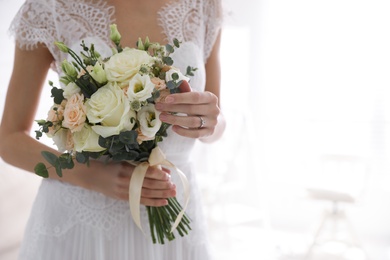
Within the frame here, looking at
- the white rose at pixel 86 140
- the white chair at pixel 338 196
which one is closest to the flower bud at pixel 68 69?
the white rose at pixel 86 140

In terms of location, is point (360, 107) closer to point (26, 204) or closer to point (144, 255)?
point (26, 204)

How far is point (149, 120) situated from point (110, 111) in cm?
8

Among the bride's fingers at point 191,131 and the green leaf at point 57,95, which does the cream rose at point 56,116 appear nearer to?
the green leaf at point 57,95

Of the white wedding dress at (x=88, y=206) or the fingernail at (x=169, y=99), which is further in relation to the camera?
the white wedding dress at (x=88, y=206)

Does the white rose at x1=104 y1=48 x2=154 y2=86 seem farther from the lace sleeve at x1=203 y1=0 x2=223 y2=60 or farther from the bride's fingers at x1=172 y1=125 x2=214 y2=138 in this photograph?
the lace sleeve at x1=203 y1=0 x2=223 y2=60

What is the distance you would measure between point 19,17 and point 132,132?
0.54m

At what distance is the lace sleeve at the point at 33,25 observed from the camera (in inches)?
45.8

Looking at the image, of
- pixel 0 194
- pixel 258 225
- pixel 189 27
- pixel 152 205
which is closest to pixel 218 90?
pixel 189 27

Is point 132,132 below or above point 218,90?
below

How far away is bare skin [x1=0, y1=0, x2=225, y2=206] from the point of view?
3.19 feet

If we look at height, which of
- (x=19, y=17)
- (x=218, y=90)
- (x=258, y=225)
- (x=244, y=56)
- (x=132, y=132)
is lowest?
(x=258, y=225)

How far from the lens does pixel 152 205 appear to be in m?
1.06

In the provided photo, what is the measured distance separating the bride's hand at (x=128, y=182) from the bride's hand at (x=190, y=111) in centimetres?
12

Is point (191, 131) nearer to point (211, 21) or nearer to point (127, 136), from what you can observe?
point (127, 136)
